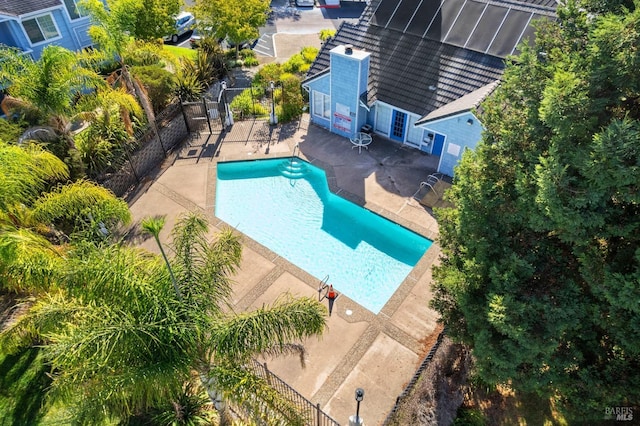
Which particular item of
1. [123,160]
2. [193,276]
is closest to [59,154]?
[123,160]

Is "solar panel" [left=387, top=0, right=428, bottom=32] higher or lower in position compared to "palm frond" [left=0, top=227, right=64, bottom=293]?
higher

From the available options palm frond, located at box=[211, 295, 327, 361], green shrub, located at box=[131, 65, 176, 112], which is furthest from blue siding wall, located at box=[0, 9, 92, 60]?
palm frond, located at box=[211, 295, 327, 361]

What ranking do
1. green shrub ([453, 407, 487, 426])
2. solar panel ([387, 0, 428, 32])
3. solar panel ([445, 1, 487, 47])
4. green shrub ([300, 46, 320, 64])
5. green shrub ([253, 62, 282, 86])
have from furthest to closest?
1. green shrub ([300, 46, 320, 64])
2. green shrub ([253, 62, 282, 86])
3. solar panel ([387, 0, 428, 32])
4. solar panel ([445, 1, 487, 47])
5. green shrub ([453, 407, 487, 426])

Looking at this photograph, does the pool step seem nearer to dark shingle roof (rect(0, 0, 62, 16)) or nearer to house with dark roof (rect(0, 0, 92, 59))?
house with dark roof (rect(0, 0, 92, 59))

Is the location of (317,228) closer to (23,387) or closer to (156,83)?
(23,387)

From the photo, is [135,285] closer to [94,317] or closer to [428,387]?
[94,317]

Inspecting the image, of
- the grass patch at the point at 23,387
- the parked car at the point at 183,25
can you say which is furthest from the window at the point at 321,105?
the grass patch at the point at 23,387

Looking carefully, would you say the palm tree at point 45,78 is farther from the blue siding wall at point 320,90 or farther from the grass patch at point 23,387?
the blue siding wall at point 320,90
